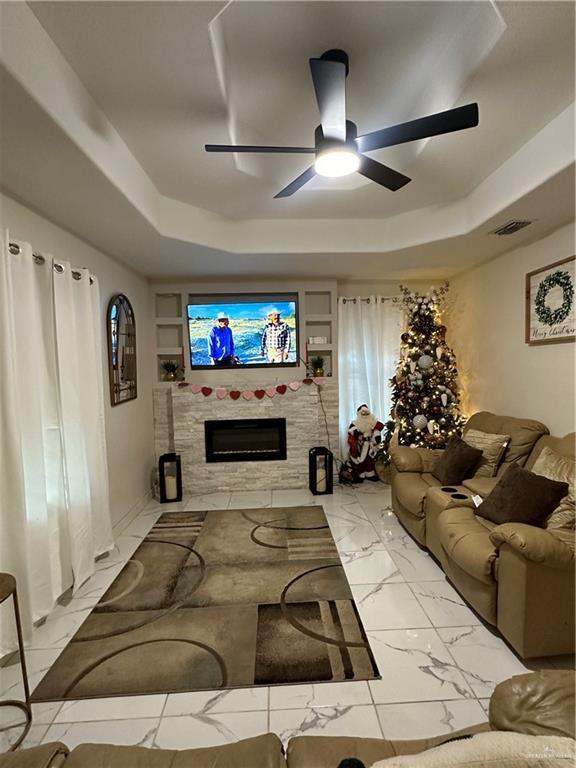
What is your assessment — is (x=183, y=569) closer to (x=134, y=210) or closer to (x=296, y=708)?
(x=296, y=708)

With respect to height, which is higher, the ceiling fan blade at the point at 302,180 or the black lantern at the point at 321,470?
the ceiling fan blade at the point at 302,180

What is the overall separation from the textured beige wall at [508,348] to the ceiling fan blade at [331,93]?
7.32 feet

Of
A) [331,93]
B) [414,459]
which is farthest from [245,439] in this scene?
[331,93]

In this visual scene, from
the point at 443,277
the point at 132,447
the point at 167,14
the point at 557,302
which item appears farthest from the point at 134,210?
the point at 443,277

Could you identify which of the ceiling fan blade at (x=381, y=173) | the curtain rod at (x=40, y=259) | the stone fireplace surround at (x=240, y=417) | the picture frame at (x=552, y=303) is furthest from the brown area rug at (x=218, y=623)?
the ceiling fan blade at (x=381, y=173)

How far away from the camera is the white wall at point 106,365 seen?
2.52 m

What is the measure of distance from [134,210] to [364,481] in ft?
12.8

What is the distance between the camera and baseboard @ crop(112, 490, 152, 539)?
3.62 metres

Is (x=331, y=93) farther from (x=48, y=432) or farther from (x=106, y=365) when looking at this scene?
(x=106, y=365)

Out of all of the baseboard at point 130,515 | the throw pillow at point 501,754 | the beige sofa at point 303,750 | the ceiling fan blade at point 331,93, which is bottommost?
the baseboard at point 130,515

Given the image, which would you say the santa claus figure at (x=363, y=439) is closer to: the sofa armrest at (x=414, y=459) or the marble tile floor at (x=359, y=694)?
the sofa armrest at (x=414, y=459)

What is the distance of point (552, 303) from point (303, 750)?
11.1ft

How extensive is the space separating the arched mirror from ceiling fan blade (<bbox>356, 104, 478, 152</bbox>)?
267 centimetres

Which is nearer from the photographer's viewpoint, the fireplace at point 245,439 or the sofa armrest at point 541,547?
the sofa armrest at point 541,547
